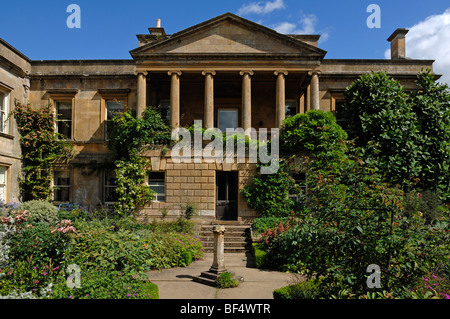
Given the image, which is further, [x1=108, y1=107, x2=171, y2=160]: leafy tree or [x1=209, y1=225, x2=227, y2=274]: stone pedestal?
[x1=108, y1=107, x2=171, y2=160]: leafy tree

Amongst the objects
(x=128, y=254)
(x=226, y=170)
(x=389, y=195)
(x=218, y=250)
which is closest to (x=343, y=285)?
(x=389, y=195)

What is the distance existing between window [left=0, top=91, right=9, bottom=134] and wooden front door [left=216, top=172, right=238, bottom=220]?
34.1 feet

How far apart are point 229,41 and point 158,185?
7.90m

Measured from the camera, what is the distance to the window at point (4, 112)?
1714 cm

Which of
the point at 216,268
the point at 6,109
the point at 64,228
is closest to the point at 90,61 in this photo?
the point at 6,109

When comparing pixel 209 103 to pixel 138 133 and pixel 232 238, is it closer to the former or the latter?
pixel 138 133

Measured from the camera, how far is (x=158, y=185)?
17141 millimetres

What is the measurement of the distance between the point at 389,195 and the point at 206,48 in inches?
570

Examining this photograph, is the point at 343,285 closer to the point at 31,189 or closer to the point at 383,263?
the point at 383,263

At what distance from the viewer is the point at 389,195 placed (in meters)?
5.07

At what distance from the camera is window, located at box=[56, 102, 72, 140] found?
1969cm

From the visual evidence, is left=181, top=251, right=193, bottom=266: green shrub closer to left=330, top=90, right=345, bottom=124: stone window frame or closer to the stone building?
the stone building

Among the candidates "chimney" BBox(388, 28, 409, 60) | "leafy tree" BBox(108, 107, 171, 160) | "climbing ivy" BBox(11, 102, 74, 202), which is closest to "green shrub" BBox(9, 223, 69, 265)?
"leafy tree" BBox(108, 107, 171, 160)
